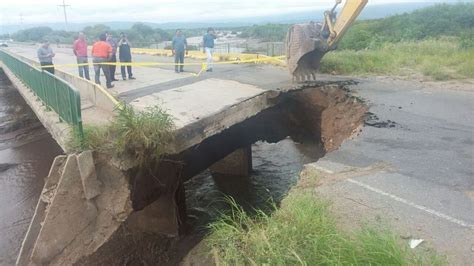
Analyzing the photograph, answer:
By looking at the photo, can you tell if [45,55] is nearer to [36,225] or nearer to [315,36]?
[315,36]

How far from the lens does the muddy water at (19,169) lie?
912 cm

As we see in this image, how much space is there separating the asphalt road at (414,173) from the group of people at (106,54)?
745 cm

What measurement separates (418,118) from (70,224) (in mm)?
6919

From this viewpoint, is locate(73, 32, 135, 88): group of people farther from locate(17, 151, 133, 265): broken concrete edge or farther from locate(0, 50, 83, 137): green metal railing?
locate(17, 151, 133, 265): broken concrete edge

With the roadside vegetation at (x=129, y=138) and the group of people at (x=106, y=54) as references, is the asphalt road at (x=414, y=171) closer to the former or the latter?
the group of people at (x=106, y=54)

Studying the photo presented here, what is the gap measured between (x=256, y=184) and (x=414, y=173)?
18.4 feet

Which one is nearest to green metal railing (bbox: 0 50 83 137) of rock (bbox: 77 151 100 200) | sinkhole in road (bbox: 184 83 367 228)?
rock (bbox: 77 151 100 200)

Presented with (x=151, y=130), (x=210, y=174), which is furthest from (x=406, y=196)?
(x=210, y=174)

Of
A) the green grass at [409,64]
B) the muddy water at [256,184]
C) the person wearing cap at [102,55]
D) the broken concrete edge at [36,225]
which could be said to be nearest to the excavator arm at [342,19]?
the green grass at [409,64]

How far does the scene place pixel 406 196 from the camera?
5.28 m

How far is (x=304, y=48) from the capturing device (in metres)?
11.1

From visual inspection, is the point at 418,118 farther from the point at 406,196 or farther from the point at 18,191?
the point at 18,191

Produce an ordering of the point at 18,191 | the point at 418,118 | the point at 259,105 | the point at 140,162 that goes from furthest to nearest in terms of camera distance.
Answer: the point at 18,191
the point at 259,105
the point at 418,118
the point at 140,162

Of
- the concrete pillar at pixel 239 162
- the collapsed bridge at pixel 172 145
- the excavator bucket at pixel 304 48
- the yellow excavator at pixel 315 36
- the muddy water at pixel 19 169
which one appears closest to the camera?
the collapsed bridge at pixel 172 145
